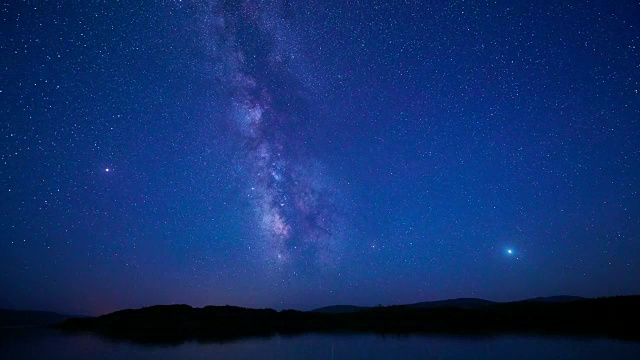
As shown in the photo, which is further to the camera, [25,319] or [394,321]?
[25,319]

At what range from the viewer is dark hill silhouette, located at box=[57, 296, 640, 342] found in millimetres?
28688

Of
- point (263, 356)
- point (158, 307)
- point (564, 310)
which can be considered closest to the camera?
point (263, 356)

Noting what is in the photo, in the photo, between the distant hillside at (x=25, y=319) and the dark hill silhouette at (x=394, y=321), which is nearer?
the dark hill silhouette at (x=394, y=321)

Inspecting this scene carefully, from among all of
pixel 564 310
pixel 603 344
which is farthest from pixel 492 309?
pixel 603 344

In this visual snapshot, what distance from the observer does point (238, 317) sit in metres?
56.0

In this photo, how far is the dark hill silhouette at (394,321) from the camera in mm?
28688

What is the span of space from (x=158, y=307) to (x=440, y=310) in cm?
5358

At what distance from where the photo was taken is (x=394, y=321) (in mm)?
43219

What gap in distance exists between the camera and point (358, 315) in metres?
49.4

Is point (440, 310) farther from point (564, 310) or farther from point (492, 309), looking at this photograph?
point (564, 310)

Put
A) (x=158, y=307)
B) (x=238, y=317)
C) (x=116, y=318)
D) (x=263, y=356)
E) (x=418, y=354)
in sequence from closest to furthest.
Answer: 1. (x=418, y=354)
2. (x=263, y=356)
3. (x=238, y=317)
4. (x=116, y=318)
5. (x=158, y=307)

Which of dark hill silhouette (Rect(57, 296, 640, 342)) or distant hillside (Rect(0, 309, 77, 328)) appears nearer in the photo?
dark hill silhouette (Rect(57, 296, 640, 342))

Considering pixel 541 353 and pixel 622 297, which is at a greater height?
pixel 622 297

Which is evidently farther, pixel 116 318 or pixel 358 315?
pixel 116 318
